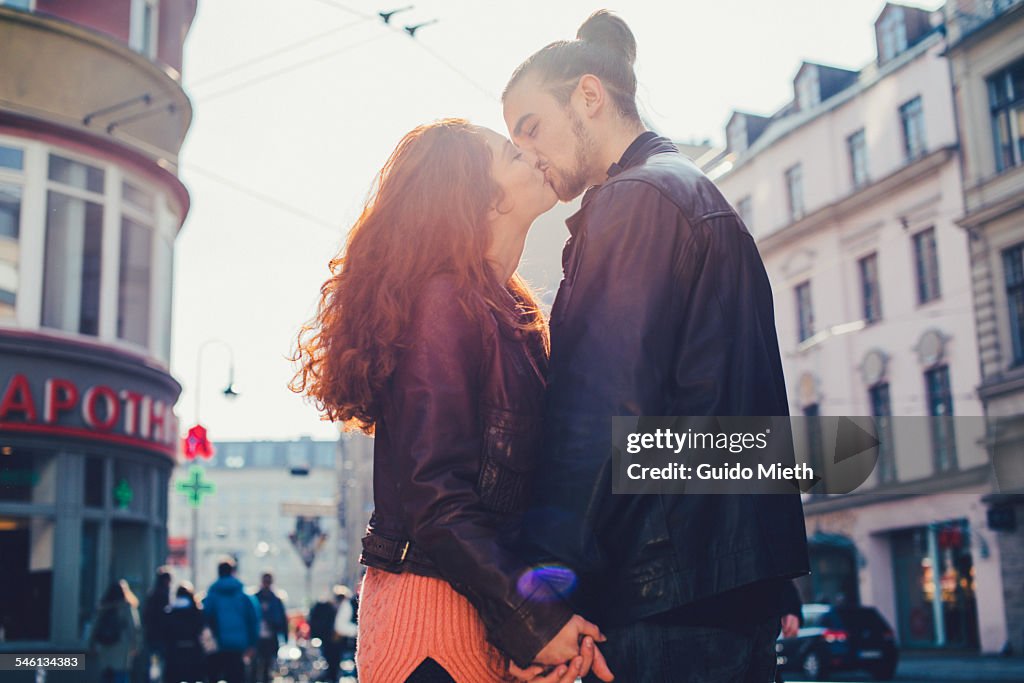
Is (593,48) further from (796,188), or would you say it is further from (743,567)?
(796,188)

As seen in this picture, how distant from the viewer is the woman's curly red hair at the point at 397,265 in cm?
258

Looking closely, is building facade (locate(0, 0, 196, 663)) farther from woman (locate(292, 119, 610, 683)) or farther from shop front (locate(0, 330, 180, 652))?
woman (locate(292, 119, 610, 683))

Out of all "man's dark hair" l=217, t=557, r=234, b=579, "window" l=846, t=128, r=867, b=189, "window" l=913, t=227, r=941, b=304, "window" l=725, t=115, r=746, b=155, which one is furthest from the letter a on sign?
"window" l=725, t=115, r=746, b=155

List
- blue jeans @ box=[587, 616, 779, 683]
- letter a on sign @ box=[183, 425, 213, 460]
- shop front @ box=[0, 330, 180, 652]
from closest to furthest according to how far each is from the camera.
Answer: blue jeans @ box=[587, 616, 779, 683] < shop front @ box=[0, 330, 180, 652] < letter a on sign @ box=[183, 425, 213, 460]

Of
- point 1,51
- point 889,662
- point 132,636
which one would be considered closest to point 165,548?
point 132,636

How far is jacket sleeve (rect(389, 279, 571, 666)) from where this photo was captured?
2.20 meters

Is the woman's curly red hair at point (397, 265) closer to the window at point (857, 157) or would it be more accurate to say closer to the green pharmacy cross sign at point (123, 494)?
the green pharmacy cross sign at point (123, 494)

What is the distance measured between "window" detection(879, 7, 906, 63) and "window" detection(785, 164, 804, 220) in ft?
13.9

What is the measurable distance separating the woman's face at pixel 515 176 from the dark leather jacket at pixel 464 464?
1.10ft

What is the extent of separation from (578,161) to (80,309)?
49.8 ft

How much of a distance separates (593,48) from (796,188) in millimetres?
33108

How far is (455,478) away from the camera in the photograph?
92.5 inches

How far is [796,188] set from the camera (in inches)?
1364

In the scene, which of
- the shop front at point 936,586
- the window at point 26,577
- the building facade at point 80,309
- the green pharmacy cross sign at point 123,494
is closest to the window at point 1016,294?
the shop front at point 936,586
